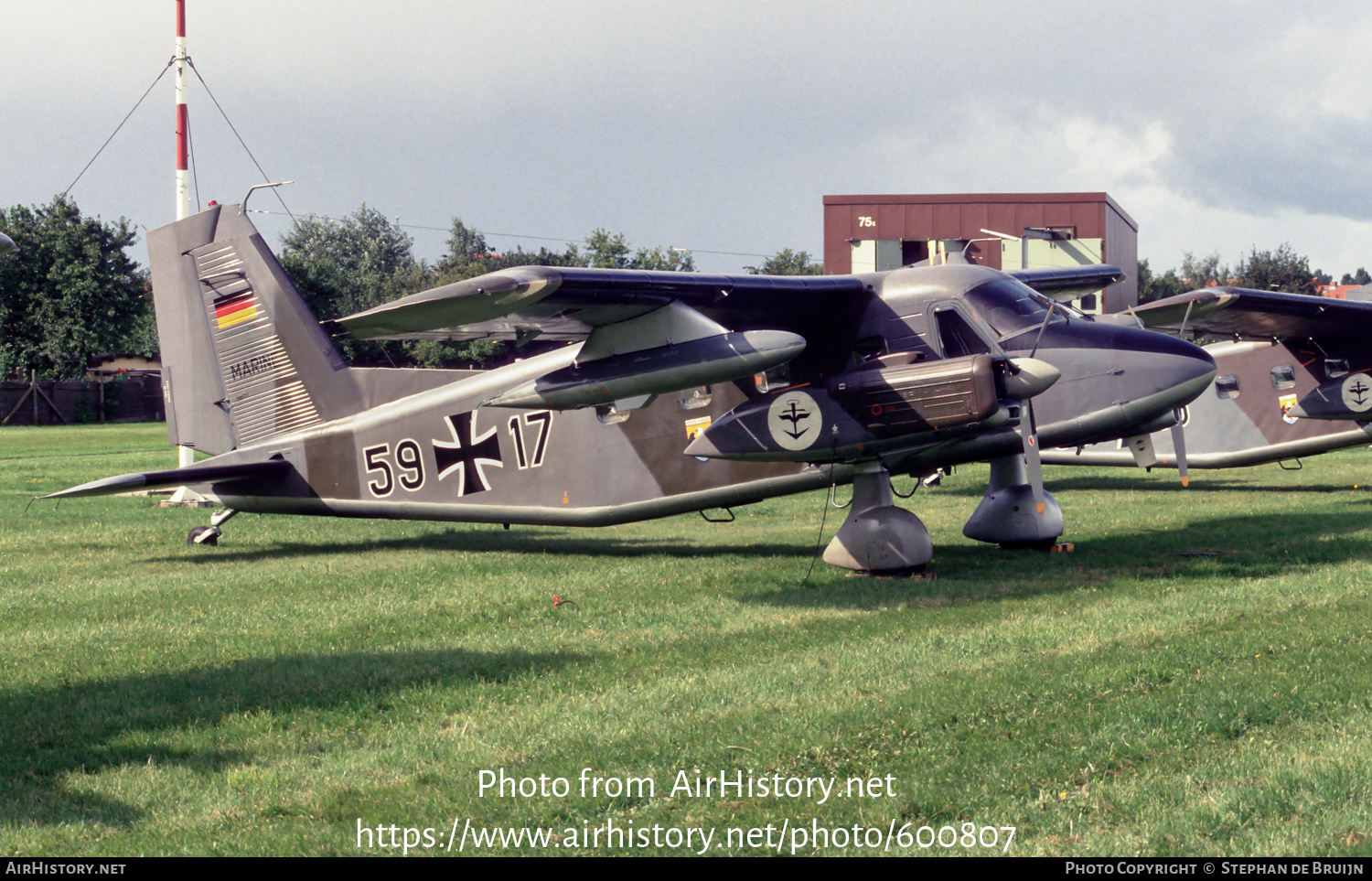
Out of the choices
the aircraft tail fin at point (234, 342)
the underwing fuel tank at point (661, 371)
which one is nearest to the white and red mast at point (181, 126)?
the aircraft tail fin at point (234, 342)

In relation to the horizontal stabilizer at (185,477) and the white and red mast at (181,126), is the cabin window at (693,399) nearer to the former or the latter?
the horizontal stabilizer at (185,477)

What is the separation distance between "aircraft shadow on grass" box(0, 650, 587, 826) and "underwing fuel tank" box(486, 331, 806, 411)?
261 centimetres

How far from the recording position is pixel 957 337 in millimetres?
11102

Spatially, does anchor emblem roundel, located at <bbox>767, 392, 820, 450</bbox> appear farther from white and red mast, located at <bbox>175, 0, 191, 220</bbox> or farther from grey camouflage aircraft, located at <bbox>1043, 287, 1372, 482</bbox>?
white and red mast, located at <bbox>175, 0, 191, 220</bbox>

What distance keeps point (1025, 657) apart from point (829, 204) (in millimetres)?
42576

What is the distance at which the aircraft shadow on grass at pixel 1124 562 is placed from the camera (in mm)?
10375

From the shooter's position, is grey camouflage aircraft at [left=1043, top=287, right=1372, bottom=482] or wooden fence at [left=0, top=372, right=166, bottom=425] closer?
grey camouflage aircraft at [left=1043, top=287, right=1372, bottom=482]

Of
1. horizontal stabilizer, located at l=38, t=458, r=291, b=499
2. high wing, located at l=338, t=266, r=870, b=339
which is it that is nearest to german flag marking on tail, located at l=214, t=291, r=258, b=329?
horizontal stabilizer, located at l=38, t=458, r=291, b=499

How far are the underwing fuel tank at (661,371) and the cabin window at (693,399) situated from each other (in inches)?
108

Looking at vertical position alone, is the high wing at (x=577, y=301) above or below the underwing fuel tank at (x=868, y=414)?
above

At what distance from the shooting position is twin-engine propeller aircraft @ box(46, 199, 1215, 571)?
10047mm

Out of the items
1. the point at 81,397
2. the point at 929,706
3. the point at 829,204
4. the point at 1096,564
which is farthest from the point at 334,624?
the point at 81,397

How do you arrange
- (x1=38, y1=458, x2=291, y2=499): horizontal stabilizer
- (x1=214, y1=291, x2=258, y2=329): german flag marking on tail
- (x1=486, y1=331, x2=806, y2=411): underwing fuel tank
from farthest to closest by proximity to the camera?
(x1=214, y1=291, x2=258, y2=329): german flag marking on tail, (x1=38, y1=458, x2=291, y2=499): horizontal stabilizer, (x1=486, y1=331, x2=806, y2=411): underwing fuel tank

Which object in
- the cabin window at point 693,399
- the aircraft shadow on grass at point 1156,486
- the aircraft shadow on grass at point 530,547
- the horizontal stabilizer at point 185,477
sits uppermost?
the cabin window at point 693,399
